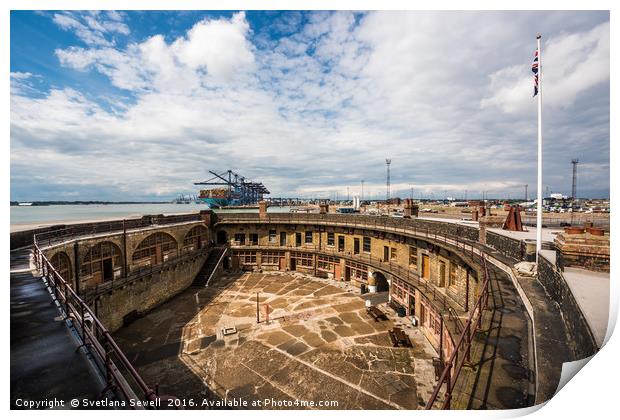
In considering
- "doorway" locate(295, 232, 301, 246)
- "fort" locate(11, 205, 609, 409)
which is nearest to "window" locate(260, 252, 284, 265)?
"fort" locate(11, 205, 609, 409)

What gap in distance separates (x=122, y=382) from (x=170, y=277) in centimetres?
2150

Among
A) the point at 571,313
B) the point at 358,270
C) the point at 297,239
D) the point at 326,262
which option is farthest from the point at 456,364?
the point at 297,239

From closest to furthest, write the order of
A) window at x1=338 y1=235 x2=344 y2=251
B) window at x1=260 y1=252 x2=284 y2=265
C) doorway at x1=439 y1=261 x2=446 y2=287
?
doorway at x1=439 y1=261 x2=446 y2=287, window at x1=338 y1=235 x2=344 y2=251, window at x1=260 y1=252 x2=284 y2=265

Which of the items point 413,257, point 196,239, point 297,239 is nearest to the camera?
point 413,257

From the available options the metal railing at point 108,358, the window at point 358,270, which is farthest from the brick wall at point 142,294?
the window at point 358,270

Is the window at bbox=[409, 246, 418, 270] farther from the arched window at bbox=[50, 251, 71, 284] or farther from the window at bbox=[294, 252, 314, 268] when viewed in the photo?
the arched window at bbox=[50, 251, 71, 284]

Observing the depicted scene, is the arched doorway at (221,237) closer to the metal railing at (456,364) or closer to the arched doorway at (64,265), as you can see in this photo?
the arched doorway at (64,265)

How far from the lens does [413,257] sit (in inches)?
790

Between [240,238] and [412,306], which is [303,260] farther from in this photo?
[412,306]

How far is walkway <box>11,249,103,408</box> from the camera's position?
4.49 meters

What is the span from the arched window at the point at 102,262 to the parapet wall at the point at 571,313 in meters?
23.9

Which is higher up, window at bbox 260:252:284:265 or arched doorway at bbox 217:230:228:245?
arched doorway at bbox 217:230:228:245

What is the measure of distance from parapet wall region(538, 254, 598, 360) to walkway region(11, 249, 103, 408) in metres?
9.41

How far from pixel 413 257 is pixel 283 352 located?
487 inches
